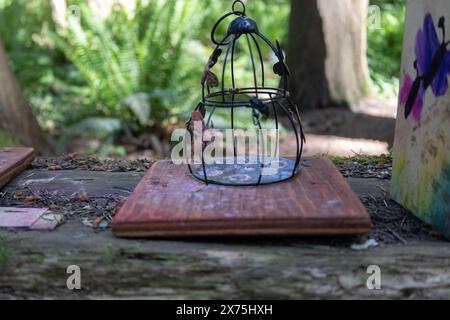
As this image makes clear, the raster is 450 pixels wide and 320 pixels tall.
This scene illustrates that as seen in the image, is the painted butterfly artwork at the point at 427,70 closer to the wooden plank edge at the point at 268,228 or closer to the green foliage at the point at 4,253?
the wooden plank edge at the point at 268,228

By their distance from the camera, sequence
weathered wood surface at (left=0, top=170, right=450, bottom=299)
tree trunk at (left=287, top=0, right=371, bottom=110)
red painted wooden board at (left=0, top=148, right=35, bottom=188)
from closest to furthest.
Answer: weathered wood surface at (left=0, top=170, right=450, bottom=299) → red painted wooden board at (left=0, top=148, right=35, bottom=188) → tree trunk at (left=287, top=0, right=371, bottom=110)

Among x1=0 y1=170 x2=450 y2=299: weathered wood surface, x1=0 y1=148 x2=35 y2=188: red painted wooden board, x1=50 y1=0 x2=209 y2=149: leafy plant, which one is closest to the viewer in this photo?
x1=0 y1=170 x2=450 y2=299: weathered wood surface

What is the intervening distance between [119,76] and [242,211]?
11.9 ft

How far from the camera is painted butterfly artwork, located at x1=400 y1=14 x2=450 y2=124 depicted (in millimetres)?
1330

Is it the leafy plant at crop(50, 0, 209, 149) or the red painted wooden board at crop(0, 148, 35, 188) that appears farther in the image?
the leafy plant at crop(50, 0, 209, 149)

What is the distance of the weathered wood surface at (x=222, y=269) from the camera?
1.22m

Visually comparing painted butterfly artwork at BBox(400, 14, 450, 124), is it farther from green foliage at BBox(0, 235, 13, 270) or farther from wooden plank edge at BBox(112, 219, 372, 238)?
green foliage at BBox(0, 235, 13, 270)

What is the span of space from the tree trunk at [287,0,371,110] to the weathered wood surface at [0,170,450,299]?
3.29 meters

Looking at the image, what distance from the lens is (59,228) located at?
4.64 ft

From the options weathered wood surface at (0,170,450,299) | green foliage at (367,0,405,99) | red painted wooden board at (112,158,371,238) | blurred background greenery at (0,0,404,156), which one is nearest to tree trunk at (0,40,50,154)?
blurred background greenery at (0,0,404,156)

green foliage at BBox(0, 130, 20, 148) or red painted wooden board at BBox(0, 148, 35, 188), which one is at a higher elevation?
red painted wooden board at BBox(0, 148, 35, 188)

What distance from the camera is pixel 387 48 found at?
677 cm

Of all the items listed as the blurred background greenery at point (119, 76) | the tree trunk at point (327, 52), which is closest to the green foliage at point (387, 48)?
the blurred background greenery at point (119, 76)
